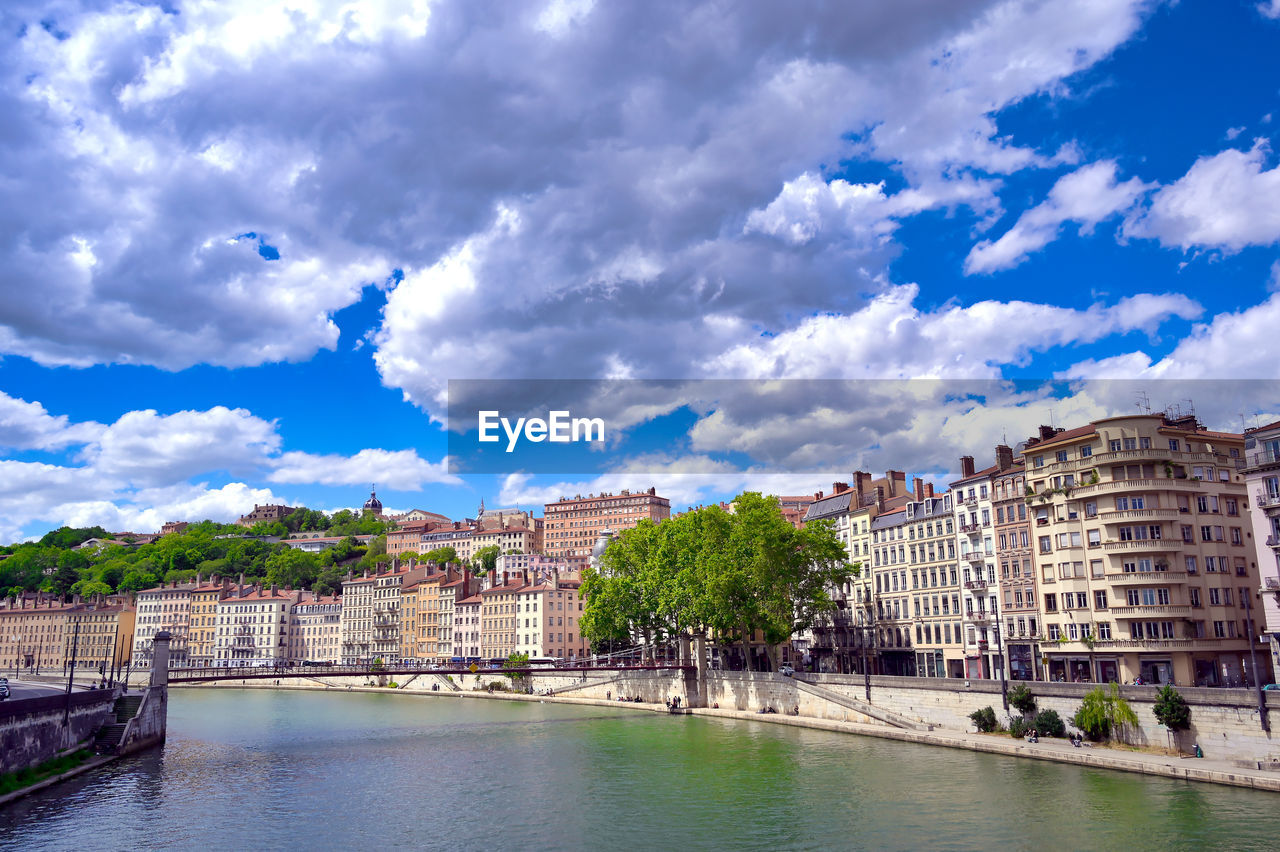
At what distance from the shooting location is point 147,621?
16225 cm

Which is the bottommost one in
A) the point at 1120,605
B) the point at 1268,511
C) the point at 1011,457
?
the point at 1120,605

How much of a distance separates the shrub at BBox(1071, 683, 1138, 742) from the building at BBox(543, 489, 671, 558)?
14704cm

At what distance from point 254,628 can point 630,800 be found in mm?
131234

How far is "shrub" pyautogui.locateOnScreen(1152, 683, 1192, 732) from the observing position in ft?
118

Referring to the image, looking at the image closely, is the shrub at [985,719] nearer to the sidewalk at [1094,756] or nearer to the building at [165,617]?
the sidewalk at [1094,756]

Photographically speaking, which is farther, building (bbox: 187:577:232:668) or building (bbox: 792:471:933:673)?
building (bbox: 187:577:232:668)

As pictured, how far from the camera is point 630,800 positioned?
35781 millimetres

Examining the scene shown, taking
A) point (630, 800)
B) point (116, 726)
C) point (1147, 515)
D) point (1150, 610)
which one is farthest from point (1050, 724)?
point (116, 726)

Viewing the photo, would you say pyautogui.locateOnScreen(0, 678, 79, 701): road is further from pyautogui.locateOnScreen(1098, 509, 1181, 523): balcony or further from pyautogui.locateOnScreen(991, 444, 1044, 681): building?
pyautogui.locateOnScreen(1098, 509, 1181, 523): balcony

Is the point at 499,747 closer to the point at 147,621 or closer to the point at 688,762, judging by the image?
the point at 688,762

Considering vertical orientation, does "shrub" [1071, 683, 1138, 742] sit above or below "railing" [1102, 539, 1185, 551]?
below

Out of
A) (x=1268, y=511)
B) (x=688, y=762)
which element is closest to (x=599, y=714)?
(x=688, y=762)

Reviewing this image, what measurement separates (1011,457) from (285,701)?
75.3 m

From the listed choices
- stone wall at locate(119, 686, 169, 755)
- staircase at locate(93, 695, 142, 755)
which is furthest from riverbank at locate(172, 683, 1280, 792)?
staircase at locate(93, 695, 142, 755)
